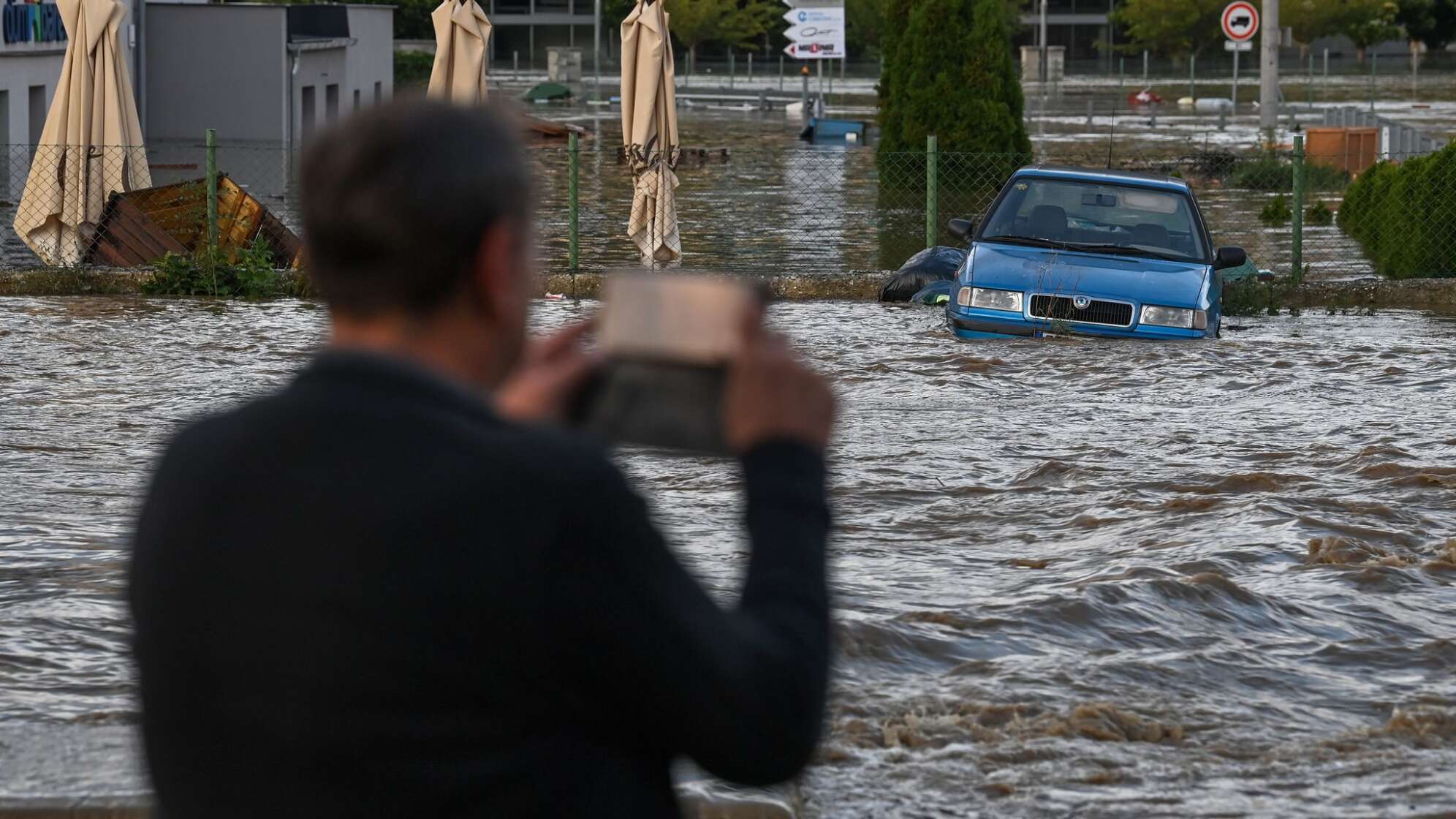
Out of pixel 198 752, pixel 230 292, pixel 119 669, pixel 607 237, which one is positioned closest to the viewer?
pixel 198 752

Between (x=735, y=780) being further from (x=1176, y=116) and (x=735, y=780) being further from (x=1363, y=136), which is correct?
(x=1176, y=116)

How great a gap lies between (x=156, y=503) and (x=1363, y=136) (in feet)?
93.4

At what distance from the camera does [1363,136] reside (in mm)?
→ 28375

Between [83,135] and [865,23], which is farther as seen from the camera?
[865,23]

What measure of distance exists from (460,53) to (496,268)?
51.8 ft

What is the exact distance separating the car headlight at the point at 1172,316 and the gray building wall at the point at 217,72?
17.5 metres

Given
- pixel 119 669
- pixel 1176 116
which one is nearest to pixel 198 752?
pixel 119 669

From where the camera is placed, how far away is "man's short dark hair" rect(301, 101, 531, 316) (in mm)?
1793

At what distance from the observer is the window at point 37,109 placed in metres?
24.2

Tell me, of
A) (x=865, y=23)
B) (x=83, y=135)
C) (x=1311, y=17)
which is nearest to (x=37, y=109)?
(x=83, y=135)

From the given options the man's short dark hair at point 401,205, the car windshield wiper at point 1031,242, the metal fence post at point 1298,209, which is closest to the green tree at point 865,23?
the metal fence post at point 1298,209

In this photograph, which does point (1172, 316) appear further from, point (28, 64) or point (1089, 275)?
point (28, 64)

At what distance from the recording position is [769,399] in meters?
1.89

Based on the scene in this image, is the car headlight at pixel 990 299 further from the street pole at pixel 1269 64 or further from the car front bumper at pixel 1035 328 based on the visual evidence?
the street pole at pixel 1269 64
